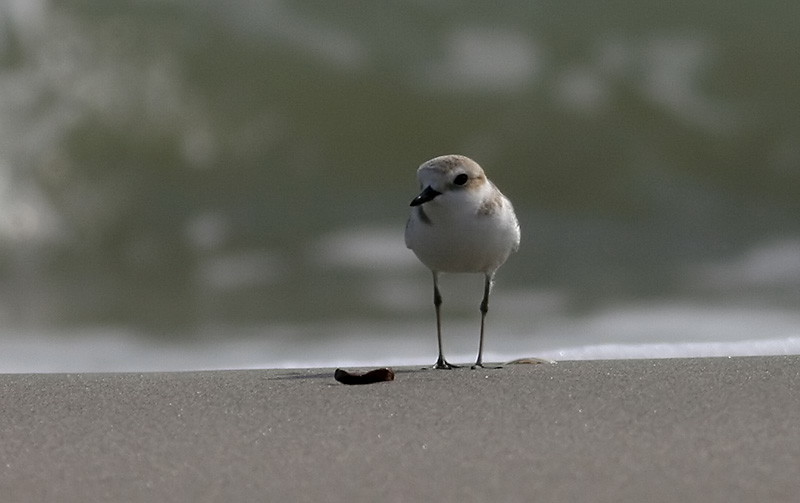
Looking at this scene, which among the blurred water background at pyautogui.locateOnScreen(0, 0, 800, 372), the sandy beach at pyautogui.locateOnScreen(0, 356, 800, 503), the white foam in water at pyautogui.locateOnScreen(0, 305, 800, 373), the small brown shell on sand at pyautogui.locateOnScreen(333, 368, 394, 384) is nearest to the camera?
the sandy beach at pyautogui.locateOnScreen(0, 356, 800, 503)

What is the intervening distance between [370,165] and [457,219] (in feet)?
13.2

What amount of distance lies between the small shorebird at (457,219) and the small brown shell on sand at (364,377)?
1.83 ft

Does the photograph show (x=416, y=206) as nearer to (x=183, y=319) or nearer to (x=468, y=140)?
(x=183, y=319)

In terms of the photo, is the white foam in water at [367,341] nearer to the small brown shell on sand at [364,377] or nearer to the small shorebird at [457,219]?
the small shorebird at [457,219]

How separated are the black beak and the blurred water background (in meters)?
2.35

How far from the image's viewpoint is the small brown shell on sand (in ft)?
12.8

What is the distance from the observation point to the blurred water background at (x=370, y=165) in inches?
274

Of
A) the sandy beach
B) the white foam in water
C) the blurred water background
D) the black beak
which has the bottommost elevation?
the sandy beach

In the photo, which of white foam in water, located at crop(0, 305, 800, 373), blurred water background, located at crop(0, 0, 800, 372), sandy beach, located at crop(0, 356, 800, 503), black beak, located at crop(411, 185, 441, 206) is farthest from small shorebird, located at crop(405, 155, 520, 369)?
blurred water background, located at crop(0, 0, 800, 372)

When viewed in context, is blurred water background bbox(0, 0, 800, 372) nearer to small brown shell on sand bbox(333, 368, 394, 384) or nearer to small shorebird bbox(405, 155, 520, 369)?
small shorebird bbox(405, 155, 520, 369)

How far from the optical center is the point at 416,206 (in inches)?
169

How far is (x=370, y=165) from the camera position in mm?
8242

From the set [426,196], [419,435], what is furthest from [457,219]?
[419,435]

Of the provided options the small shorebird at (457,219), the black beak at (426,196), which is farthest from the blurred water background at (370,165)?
the black beak at (426,196)
